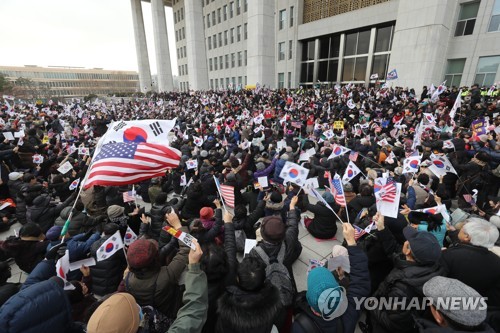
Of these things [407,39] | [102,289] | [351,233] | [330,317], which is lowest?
[102,289]

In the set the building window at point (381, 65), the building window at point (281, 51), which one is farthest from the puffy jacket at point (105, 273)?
the building window at point (281, 51)

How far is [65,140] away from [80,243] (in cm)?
1143

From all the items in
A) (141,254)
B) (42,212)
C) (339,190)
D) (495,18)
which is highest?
(495,18)

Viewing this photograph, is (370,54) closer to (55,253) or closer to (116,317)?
Answer: (55,253)

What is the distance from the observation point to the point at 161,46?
4384 cm

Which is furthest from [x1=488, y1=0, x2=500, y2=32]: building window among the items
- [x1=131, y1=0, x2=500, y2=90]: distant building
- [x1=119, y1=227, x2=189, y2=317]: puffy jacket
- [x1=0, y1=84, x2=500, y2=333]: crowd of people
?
[x1=119, y1=227, x2=189, y2=317]: puffy jacket

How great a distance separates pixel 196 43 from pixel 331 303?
40.4 metres

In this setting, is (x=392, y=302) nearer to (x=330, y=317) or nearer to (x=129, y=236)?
(x=330, y=317)

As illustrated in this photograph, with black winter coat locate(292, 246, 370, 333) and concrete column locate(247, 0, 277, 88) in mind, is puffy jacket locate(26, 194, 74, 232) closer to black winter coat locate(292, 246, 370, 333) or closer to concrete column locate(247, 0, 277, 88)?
black winter coat locate(292, 246, 370, 333)

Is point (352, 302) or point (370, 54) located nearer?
A: point (352, 302)

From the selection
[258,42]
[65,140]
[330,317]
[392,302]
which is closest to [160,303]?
[330,317]

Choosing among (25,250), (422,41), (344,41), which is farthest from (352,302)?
(344,41)

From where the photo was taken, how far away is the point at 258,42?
83.2 feet

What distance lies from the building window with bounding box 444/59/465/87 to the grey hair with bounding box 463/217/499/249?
77.5 ft
